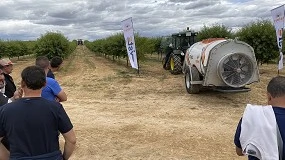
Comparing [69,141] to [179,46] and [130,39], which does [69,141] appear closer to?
[130,39]

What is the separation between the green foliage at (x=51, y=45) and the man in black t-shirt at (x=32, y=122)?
19797 millimetres

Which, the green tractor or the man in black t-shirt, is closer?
the man in black t-shirt

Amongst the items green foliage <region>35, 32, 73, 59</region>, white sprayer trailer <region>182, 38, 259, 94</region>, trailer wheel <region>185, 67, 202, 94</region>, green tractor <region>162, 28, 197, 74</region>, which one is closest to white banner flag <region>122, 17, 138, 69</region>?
green tractor <region>162, 28, 197, 74</region>

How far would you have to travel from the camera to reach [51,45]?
22031 millimetres

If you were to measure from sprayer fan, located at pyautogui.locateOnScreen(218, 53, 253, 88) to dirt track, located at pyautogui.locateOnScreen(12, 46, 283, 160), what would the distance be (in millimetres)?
687

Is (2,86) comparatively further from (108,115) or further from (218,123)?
(218,123)

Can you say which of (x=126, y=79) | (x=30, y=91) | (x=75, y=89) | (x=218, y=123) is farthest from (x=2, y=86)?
(x=126, y=79)

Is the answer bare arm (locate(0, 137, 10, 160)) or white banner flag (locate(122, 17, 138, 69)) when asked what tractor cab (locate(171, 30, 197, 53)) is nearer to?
white banner flag (locate(122, 17, 138, 69))

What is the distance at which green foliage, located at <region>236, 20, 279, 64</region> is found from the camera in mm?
16938

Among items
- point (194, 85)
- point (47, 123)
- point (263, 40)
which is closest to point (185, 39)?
point (263, 40)

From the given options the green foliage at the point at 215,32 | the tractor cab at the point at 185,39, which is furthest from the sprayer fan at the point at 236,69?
the green foliage at the point at 215,32

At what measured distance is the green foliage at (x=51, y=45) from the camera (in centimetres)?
2183

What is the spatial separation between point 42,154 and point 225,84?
740 centimetres

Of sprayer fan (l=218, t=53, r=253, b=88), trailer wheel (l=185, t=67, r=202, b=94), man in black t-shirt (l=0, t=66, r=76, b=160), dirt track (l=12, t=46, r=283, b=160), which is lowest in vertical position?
dirt track (l=12, t=46, r=283, b=160)
